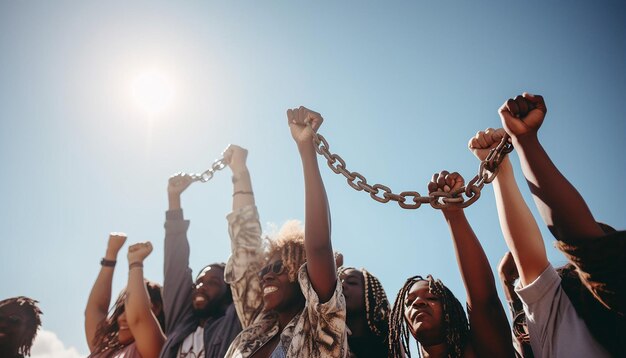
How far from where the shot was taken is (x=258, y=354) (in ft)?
9.61

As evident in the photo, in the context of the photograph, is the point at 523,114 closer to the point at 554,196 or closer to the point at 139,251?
the point at 554,196

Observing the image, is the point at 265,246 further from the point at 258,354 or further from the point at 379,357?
the point at 379,357

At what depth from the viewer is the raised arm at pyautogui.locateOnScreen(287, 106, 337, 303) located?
255 centimetres

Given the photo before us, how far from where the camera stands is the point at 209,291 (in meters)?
4.14

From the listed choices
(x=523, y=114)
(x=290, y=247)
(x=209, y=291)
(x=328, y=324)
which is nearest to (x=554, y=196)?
(x=523, y=114)

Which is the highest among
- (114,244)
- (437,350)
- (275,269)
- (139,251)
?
(114,244)

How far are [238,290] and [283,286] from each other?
0.69 meters

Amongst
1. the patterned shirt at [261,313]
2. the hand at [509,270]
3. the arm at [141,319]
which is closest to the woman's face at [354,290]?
the patterned shirt at [261,313]

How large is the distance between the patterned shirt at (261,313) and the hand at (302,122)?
91 cm

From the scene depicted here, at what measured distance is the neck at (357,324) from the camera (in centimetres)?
318

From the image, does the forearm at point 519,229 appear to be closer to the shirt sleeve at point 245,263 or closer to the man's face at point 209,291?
the shirt sleeve at point 245,263

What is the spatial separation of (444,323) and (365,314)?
2.11 feet

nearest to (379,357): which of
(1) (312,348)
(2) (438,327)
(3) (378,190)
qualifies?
(2) (438,327)

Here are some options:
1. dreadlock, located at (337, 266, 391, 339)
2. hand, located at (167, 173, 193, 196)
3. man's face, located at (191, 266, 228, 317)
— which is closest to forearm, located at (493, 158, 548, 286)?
dreadlock, located at (337, 266, 391, 339)
